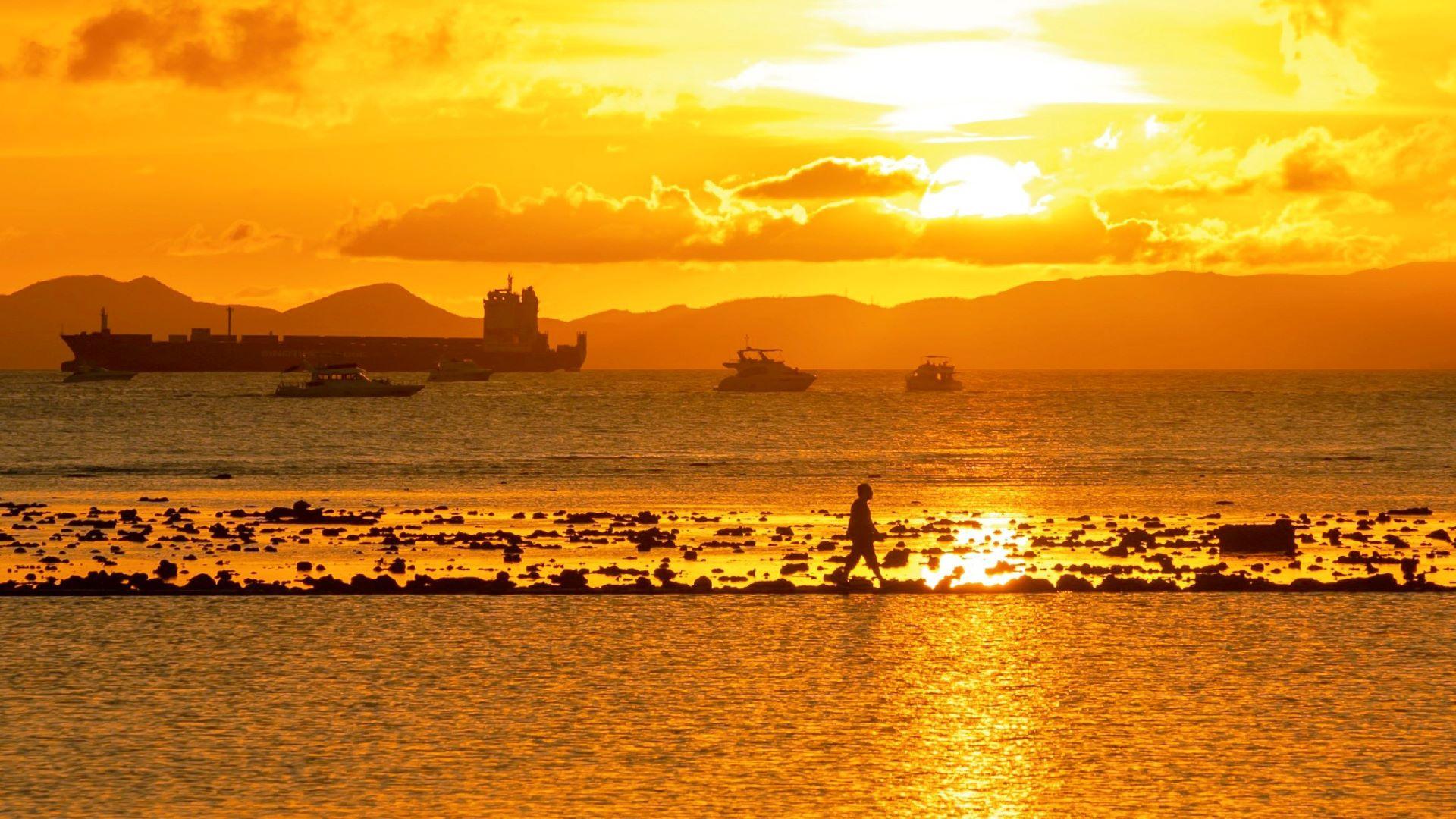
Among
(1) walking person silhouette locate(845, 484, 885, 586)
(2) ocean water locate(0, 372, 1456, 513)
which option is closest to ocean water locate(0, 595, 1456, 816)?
(1) walking person silhouette locate(845, 484, 885, 586)

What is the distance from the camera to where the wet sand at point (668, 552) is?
27234 millimetres

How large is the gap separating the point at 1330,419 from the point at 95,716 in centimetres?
12376

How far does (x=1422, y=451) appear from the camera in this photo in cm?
8394

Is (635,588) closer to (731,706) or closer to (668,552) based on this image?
(668,552)

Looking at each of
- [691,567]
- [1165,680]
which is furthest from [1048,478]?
[1165,680]

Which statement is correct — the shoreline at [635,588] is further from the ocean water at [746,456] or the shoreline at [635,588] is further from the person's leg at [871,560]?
the ocean water at [746,456]

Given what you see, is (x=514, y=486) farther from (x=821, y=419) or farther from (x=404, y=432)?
(x=821, y=419)

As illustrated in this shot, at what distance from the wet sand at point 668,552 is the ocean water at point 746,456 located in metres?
6.09

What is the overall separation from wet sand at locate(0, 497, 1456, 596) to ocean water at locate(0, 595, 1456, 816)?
239 cm

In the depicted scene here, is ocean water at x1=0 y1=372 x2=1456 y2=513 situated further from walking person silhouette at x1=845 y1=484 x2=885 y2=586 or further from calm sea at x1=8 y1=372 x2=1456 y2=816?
calm sea at x1=8 y1=372 x2=1456 y2=816

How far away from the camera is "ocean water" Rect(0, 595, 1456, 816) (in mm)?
13516

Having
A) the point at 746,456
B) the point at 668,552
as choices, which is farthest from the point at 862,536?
the point at 746,456

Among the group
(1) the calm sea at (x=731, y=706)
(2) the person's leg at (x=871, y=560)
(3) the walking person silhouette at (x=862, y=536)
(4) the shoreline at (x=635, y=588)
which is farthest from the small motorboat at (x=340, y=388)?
(1) the calm sea at (x=731, y=706)

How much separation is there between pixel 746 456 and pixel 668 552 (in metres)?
46.2
